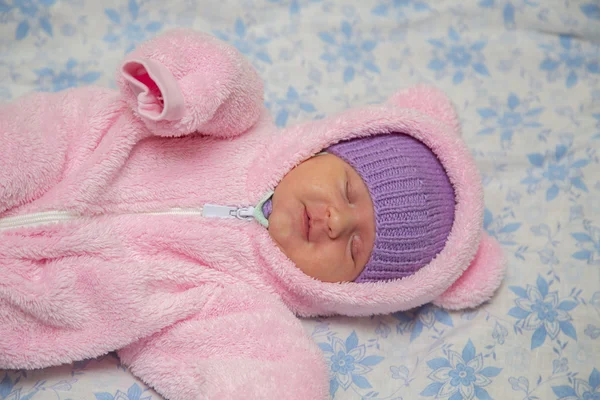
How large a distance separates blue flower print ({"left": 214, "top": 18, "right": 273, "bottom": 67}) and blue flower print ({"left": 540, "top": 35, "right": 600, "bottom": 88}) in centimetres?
86

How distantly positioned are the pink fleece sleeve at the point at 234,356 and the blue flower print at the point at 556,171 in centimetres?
81

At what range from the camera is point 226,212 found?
4.28 ft

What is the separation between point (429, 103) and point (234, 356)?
0.78 m

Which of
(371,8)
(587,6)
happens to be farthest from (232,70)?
(587,6)

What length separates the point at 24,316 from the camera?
118 cm

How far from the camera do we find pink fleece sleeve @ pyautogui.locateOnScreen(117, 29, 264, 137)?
1091mm

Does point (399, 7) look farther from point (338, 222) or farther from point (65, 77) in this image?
point (65, 77)

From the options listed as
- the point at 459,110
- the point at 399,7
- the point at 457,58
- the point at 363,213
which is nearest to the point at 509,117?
the point at 459,110

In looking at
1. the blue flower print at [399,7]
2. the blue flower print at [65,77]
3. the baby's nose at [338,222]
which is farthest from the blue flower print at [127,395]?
the blue flower print at [399,7]

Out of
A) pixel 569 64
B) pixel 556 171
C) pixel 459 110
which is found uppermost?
pixel 569 64

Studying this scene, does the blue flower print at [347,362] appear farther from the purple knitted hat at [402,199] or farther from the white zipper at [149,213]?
the white zipper at [149,213]

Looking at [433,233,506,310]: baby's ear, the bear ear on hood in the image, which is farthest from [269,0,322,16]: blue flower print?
[433,233,506,310]: baby's ear

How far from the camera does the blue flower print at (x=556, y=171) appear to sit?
61.2 inches

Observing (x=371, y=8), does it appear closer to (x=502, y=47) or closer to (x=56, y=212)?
(x=502, y=47)
